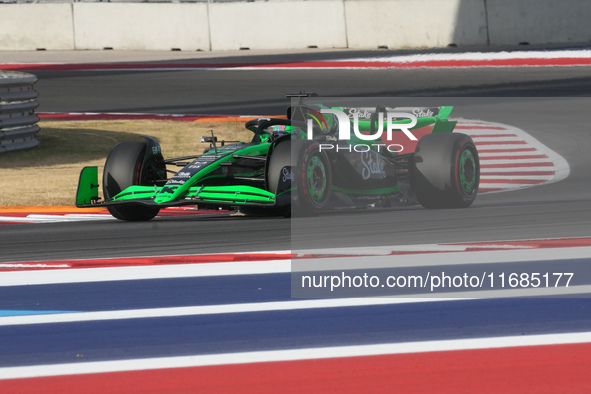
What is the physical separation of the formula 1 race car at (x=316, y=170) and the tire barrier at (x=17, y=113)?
512 cm

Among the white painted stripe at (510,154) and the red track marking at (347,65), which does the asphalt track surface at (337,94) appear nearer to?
the white painted stripe at (510,154)

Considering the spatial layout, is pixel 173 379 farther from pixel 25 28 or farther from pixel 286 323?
pixel 25 28

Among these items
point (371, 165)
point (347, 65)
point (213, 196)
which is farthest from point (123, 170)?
point (347, 65)

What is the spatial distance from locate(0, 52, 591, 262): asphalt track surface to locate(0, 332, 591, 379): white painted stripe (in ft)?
8.07

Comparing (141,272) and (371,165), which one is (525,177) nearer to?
(371,165)

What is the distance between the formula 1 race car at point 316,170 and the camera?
7.98 meters

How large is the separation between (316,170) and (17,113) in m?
6.96

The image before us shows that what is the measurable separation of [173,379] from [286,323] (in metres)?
0.97

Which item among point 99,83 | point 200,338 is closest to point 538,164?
point 200,338

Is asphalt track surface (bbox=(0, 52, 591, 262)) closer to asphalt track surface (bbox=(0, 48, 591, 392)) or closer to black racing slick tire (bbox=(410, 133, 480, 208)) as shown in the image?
asphalt track surface (bbox=(0, 48, 591, 392))

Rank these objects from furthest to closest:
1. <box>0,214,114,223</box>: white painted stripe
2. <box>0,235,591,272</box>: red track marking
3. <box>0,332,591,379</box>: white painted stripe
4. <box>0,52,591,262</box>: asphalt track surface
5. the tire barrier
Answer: the tire barrier < <box>0,214,114,223</box>: white painted stripe < <box>0,52,591,262</box>: asphalt track surface < <box>0,235,591,272</box>: red track marking < <box>0,332,591,379</box>: white painted stripe

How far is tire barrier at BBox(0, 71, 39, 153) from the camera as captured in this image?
13359 millimetres

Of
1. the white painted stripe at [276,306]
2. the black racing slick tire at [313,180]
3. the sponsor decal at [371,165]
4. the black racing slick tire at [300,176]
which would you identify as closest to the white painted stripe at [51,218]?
the black racing slick tire at [300,176]

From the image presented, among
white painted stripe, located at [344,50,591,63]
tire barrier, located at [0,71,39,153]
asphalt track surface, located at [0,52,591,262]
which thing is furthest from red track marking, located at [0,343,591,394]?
white painted stripe, located at [344,50,591,63]
